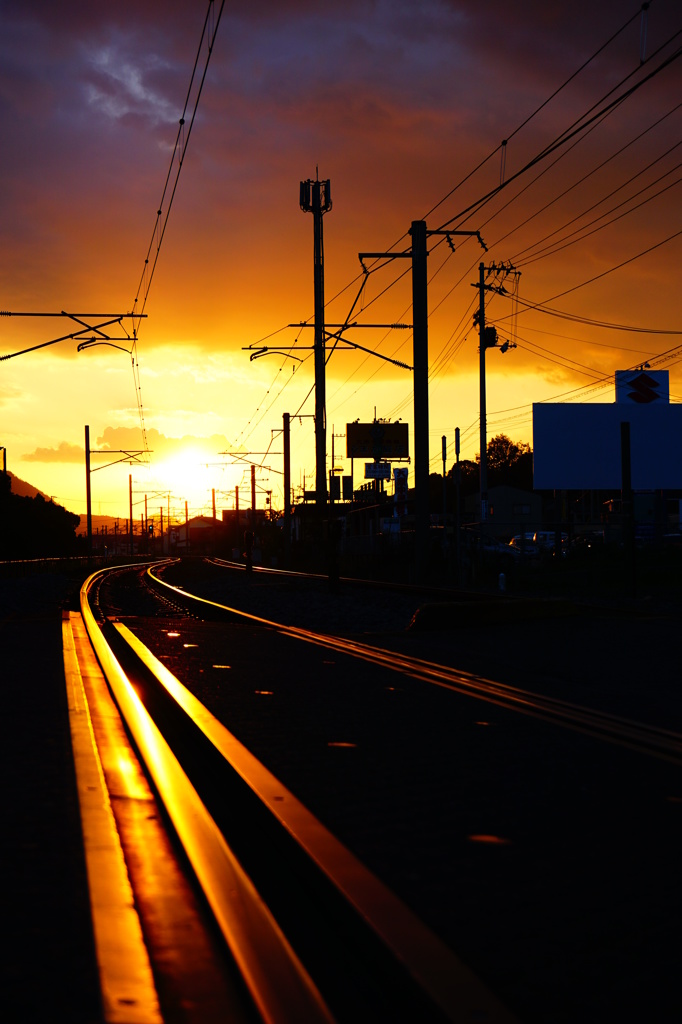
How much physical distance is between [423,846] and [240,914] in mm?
856

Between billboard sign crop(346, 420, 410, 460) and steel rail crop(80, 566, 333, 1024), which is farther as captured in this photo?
billboard sign crop(346, 420, 410, 460)

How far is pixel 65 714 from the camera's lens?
23.4 ft

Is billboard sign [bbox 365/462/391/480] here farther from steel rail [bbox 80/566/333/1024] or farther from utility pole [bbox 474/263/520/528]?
steel rail [bbox 80/566/333/1024]

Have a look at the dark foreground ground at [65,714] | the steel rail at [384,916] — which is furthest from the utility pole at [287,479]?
the steel rail at [384,916]

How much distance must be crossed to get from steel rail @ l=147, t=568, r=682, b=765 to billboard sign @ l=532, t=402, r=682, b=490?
47811mm

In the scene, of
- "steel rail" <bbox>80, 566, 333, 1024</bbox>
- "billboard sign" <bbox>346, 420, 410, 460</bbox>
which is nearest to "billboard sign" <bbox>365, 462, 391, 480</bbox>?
"billboard sign" <bbox>346, 420, 410, 460</bbox>

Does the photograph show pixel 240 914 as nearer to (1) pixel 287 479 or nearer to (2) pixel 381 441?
(1) pixel 287 479

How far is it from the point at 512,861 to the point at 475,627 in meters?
12.4

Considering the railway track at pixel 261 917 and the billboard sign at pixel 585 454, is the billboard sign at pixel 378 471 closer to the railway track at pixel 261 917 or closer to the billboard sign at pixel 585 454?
the billboard sign at pixel 585 454

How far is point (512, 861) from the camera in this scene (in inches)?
139

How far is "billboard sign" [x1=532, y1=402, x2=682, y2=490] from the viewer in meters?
58.7

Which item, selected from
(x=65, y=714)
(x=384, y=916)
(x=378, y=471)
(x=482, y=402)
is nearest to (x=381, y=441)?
(x=378, y=471)

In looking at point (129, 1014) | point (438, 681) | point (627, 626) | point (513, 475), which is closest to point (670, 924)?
point (129, 1014)

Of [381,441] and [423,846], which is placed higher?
[381,441]
